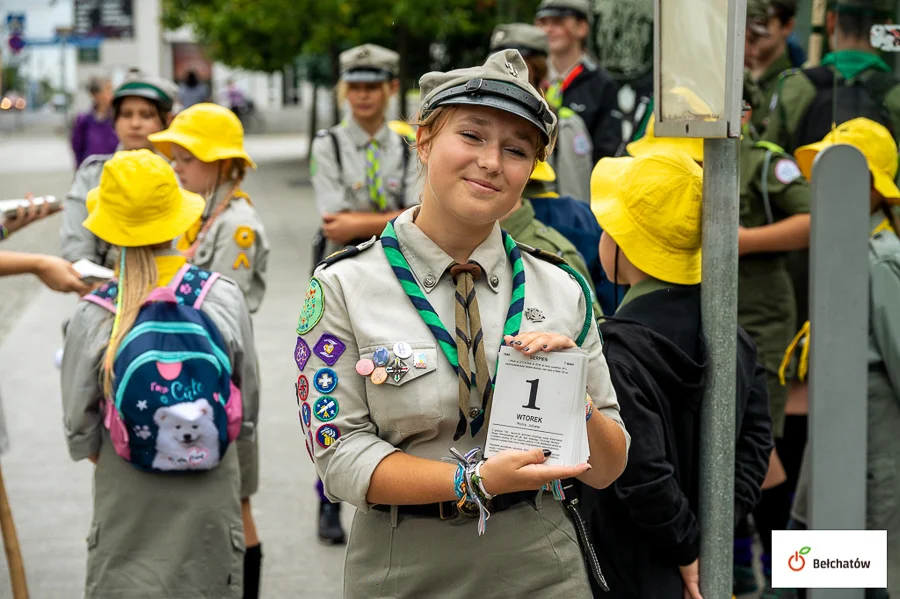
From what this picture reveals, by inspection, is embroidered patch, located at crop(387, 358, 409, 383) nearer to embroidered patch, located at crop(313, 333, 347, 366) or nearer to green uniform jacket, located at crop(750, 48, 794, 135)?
embroidered patch, located at crop(313, 333, 347, 366)

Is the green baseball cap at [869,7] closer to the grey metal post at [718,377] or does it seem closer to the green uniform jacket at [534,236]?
the green uniform jacket at [534,236]

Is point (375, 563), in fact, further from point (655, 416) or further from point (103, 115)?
point (103, 115)

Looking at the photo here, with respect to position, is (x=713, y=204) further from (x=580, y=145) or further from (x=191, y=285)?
(x=580, y=145)

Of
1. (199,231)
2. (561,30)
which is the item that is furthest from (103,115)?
(199,231)

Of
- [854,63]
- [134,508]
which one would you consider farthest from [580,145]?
[134,508]

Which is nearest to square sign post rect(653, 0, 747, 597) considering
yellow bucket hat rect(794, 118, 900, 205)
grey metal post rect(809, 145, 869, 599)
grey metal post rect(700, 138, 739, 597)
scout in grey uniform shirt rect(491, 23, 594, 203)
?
grey metal post rect(700, 138, 739, 597)

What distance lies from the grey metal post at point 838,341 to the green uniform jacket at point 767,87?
233cm

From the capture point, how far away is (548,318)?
2385 mm

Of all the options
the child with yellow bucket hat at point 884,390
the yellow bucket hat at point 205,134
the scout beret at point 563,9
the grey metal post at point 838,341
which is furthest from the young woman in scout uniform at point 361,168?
the grey metal post at point 838,341

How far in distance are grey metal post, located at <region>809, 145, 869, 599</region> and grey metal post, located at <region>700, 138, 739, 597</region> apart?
607 millimetres

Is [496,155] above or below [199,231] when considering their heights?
above

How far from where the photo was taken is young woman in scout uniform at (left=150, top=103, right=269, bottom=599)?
4605mm

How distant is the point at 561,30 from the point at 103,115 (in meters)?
7.81

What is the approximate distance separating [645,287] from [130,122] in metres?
3.13
